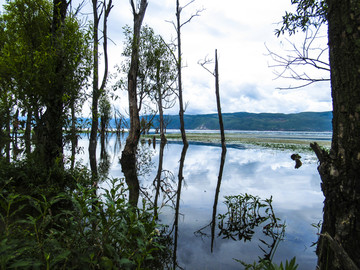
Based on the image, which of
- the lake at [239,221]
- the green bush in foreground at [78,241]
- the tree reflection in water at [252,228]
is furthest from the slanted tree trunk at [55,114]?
the green bush in foreground at [78,241]

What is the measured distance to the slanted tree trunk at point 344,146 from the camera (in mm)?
1893

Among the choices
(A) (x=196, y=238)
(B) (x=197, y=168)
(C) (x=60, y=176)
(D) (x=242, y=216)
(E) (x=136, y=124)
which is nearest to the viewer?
(A) (x=196, y=238)

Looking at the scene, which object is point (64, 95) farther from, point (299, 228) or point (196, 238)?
point (299, 228)

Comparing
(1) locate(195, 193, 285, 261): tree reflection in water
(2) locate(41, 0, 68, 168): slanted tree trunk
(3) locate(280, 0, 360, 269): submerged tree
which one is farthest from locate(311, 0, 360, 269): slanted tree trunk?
(2) locate(41, 0, 68, 168): slanted tree trunk

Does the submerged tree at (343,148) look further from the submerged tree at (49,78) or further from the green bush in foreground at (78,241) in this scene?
the submerged tree at (49,78)

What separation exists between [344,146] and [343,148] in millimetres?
19

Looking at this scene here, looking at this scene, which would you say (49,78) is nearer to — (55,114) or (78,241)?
(55,114)

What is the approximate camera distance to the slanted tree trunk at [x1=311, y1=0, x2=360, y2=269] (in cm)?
189

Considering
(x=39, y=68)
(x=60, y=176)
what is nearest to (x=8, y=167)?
(x=60, y=176)

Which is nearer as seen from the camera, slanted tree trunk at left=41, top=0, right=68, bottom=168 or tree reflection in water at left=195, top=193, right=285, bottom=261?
tree reflection in water at left=195, top=193, right=285, bottom=261

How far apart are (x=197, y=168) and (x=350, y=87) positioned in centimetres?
1123

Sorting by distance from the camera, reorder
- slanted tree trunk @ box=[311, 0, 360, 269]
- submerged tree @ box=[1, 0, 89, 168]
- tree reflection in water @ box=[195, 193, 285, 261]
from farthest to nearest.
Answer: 1. submerged tree @ box=[1, 0, 89, 168]
2. tree reflection in water @ box=[195, 193, 285, 261]
3. slanted tree trunk @ box=[311, 0, 360, 269]

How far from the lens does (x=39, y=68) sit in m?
6.77

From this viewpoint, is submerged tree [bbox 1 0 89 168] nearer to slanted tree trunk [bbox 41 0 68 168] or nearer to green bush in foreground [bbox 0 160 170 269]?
slanted tree trunk [bbox 41 0 68 168]
